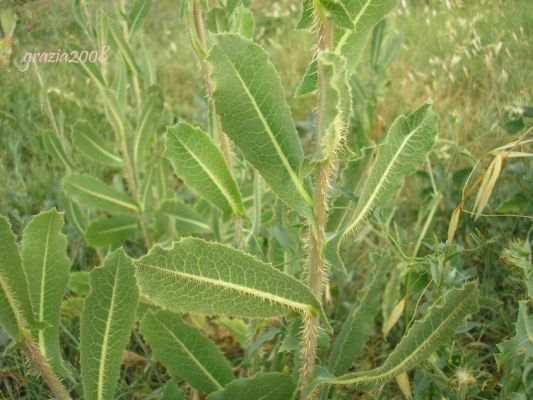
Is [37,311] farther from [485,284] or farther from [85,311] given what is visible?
[485,284]

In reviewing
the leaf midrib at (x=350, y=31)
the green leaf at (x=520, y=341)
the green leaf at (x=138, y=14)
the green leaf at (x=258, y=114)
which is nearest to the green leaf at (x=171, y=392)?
the green leaf at (x=258, y=114)

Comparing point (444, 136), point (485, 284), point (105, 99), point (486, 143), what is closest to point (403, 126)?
point (485, 284)

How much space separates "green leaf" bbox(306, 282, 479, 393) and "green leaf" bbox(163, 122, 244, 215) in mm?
487

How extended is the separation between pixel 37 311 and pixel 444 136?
184cm

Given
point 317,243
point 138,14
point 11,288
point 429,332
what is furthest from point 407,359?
point 138,14

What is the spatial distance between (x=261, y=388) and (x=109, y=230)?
1.00 meters

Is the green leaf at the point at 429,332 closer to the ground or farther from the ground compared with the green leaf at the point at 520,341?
farther from the ground

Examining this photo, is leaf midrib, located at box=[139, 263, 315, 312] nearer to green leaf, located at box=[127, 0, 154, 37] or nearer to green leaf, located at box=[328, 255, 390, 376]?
green leaf, located at box=[328, 255, 390, 376]

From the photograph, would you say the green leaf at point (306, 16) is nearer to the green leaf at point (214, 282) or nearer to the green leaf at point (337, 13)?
the green leaf at point (337, 13)

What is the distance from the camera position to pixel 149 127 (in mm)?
1977

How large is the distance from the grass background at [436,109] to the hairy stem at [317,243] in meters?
0.39

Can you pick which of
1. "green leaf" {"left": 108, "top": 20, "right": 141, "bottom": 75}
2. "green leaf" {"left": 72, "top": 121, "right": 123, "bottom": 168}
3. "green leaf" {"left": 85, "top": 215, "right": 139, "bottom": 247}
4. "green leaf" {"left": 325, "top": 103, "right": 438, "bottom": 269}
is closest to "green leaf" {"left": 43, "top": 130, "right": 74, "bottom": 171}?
"green leaf" {"left": 72, "top": 121, "right": 123, "bottom": 168}

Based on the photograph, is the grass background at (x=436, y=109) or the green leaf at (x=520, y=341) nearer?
the green leaf at (x=520, y=341)

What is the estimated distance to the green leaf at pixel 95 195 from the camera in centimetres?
193
